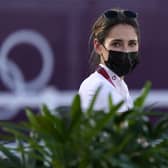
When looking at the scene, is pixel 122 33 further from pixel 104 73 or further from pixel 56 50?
pixel 56 50

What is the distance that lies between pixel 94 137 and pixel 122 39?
1.13 meters

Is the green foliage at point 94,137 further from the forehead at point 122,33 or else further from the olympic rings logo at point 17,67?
the olympic rings logo at point 17,67

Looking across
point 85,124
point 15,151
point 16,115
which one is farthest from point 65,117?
point 16,115

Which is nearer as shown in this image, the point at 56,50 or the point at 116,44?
the point at 116,44

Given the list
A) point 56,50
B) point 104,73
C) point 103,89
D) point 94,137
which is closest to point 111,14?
point 104,73

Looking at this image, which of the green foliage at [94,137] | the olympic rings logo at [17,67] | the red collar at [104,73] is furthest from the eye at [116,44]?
the olympic rings logo at [17,67]

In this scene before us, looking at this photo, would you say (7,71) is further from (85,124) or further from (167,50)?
(85,124)

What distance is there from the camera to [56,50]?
8.95 m

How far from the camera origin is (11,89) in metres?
8.88

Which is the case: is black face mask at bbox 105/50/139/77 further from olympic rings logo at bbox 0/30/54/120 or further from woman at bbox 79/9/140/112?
olympic rings logo at bbox 0/30/54/120

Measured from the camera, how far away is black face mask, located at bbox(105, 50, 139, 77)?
3348mm

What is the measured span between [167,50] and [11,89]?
5.49ft

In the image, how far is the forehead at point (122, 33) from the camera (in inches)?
129

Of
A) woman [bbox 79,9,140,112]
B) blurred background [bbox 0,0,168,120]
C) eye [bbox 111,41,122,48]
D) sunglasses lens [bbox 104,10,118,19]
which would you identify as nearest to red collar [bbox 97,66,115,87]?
woman [bbox 79,9,140,112]
